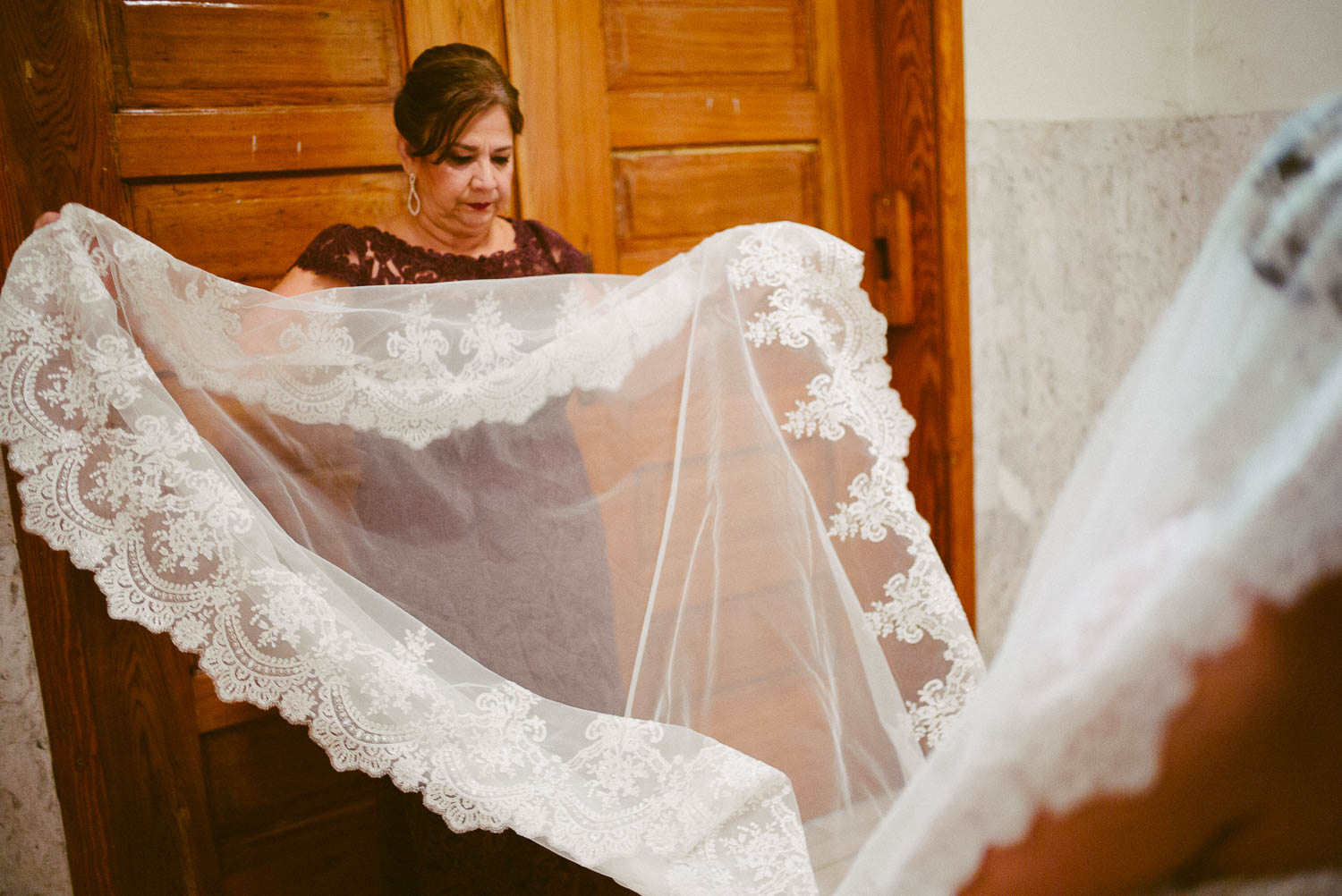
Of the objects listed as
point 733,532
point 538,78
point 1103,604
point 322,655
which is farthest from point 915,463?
point 1103,604

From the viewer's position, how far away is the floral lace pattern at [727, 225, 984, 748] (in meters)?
1.34

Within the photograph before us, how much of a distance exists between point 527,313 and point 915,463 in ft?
3.93

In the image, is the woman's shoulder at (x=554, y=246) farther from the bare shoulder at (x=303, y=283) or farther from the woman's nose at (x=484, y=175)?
the bare shoulder at (x=303, y=283)

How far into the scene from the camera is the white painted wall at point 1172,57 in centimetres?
219

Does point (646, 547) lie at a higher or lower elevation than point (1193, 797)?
lower

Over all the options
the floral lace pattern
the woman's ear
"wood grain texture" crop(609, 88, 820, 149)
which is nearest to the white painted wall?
"wood grain texture" crop(609, 88, 820, 149)

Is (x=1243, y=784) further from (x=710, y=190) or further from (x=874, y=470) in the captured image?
(x=710, y=190)

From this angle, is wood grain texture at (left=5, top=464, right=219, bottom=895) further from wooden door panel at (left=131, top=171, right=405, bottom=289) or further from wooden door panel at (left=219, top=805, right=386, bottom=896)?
wooden door panel at (left=131, top=171, right=405, bottom=289)

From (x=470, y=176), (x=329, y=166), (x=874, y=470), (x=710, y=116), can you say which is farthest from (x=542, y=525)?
(x=710, y=116)

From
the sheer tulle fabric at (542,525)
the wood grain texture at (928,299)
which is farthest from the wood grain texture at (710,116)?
the sheer tulle fabric at (542,525)

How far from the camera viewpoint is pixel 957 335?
212cm

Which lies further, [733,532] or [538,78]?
[538,78]

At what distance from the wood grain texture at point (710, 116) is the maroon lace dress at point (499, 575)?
74 centimetres

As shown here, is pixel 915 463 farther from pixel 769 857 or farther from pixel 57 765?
pixel 57 765
